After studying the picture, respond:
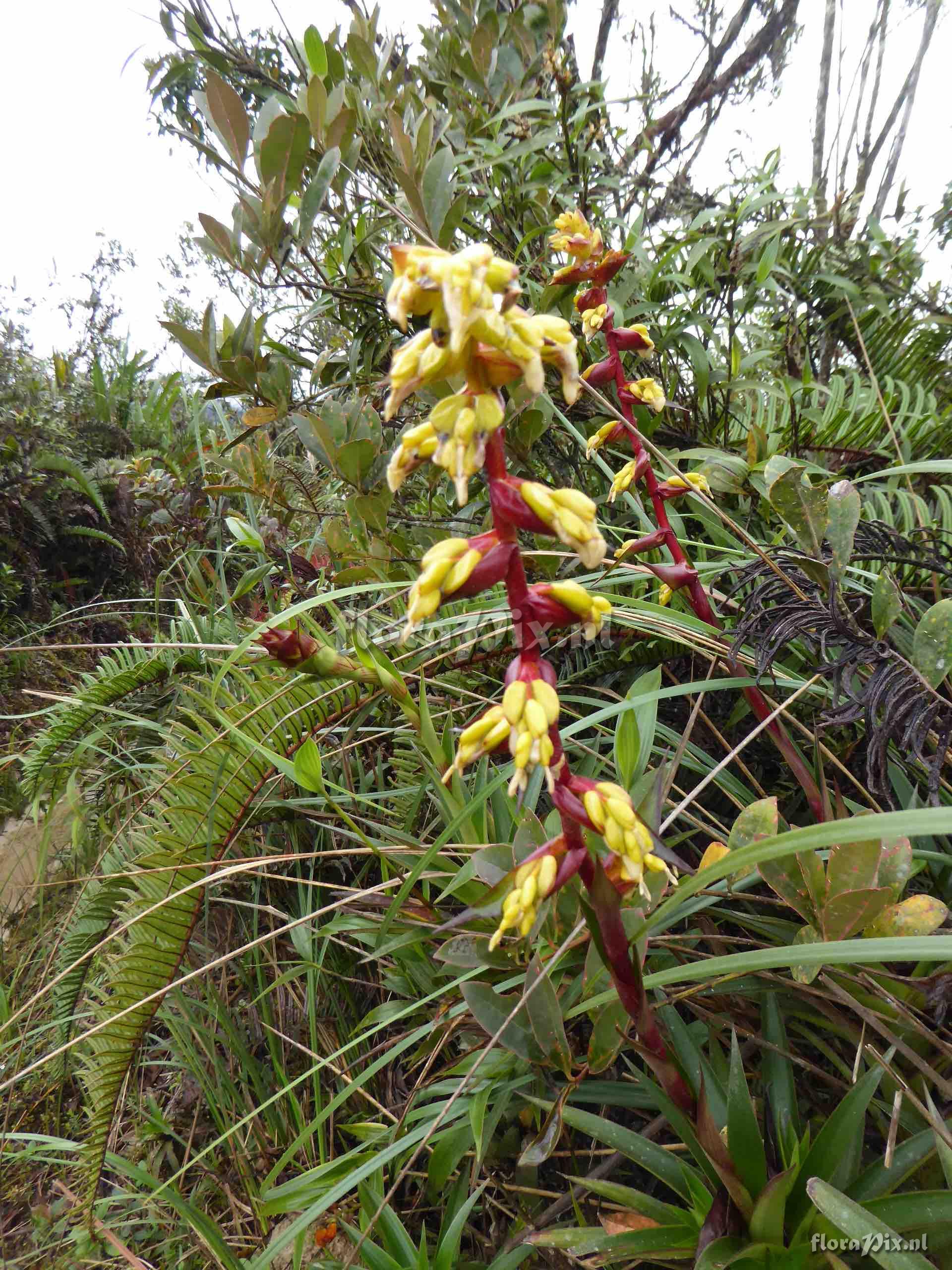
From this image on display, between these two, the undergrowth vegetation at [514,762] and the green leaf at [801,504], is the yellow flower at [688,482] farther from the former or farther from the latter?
the green leaf at [801,504]

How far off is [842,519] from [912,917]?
0.47 m

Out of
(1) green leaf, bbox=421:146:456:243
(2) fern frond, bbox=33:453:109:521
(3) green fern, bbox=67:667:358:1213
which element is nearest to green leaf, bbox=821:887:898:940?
(3) green fern, bbox=67:667:358:1213

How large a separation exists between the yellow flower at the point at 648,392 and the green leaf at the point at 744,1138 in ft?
2.85

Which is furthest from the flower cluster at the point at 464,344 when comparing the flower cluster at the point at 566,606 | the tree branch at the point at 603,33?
the tree branch at the point at 603,33

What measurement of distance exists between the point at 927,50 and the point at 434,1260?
7307mm

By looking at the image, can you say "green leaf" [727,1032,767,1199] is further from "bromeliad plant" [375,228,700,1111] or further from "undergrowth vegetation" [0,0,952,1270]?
"bromeliad plant" [375,228,700,1111]

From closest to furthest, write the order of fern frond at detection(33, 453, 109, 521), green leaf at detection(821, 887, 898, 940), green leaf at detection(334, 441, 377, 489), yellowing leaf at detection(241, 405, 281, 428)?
green leaf at detection(821, 887, 898, 940), green leaf at detection(334, 441, 377, 489), yellowing leaf at detection(241, 405, 281, 428), fern frond at detection(33, 453, 109, 521)

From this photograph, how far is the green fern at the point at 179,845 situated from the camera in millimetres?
1089

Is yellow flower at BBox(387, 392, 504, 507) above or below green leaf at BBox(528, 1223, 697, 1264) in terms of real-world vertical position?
above

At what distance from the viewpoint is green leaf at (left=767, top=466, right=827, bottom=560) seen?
0.90 metres

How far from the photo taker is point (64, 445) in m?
3.47

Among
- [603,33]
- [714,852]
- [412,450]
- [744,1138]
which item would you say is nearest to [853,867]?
[714,852]

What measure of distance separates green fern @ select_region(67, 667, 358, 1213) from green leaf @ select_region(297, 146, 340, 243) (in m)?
0.84

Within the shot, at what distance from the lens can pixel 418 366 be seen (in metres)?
0.46
